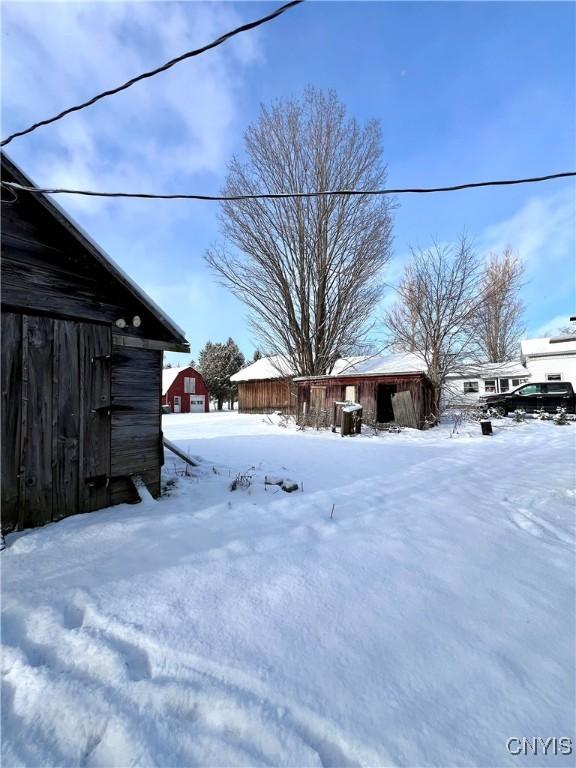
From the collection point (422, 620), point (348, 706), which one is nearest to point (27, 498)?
point (348, 706)

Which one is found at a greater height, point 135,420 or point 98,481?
point 135,420

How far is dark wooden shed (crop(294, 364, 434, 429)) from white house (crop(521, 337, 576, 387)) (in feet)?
39.1

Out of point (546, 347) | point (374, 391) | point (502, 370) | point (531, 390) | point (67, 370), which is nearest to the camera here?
point (67, 370)

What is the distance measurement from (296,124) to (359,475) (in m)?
19.8

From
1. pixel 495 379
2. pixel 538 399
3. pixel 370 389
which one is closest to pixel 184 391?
pixel 370 389

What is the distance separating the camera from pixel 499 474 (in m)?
6.29

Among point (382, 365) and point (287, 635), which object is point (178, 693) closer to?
point (287, 635)

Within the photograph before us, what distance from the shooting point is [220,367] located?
4156 cm

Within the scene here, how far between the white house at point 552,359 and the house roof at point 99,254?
26.5m

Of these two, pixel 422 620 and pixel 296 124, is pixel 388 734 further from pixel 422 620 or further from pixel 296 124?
pixel 296 124

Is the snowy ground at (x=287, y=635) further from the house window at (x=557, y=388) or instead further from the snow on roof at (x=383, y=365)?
the house window at (x=557, y=388)

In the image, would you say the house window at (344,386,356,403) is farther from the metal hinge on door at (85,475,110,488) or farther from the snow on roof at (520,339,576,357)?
the snow on roof at (520,339,576,357)

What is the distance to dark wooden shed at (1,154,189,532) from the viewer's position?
3.50 m

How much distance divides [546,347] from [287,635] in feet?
93.7
